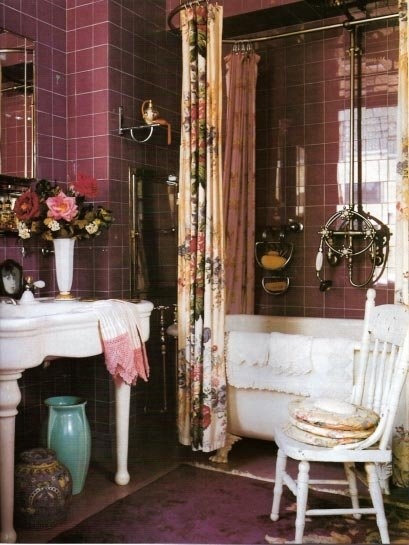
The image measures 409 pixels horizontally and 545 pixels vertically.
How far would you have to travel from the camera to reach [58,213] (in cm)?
288

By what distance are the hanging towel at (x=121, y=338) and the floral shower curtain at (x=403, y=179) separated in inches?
48.5

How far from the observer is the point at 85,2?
11.1 feet

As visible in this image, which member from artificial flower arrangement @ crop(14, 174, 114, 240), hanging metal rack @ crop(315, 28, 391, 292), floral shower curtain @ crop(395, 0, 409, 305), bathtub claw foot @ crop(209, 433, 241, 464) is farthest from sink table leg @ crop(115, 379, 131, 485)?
hanging metal rack @ crop(315, 28, 391, 292)

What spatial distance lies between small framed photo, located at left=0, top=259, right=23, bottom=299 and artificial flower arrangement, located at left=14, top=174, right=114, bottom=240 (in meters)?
0.17

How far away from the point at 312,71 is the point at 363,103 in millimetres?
470

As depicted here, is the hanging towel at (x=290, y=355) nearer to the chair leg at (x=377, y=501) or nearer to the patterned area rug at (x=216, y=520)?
the patterned area rug at (x=216, y=520)

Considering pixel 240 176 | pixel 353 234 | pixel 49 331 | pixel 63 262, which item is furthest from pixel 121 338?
pixel 353 234

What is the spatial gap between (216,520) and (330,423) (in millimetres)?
652

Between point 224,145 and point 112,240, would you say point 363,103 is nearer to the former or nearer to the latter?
point 224,145

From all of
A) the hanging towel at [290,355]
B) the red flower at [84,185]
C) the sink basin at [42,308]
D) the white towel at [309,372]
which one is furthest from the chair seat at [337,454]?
the red flower at [84,185]

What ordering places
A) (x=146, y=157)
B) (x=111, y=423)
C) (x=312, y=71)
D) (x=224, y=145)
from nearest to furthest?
(x=111, y=423)
(x=146, y=157)
(x=224, y=145)
(x=312, y=71)

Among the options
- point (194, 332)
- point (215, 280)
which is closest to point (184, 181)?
point (215, 280)

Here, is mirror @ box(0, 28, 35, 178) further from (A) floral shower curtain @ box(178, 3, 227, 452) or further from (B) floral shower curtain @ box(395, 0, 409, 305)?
(B) floral shower curtain @ box(395, 0, 409, 305)

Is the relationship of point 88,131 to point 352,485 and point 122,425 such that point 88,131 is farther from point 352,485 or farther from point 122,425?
point 352,485
